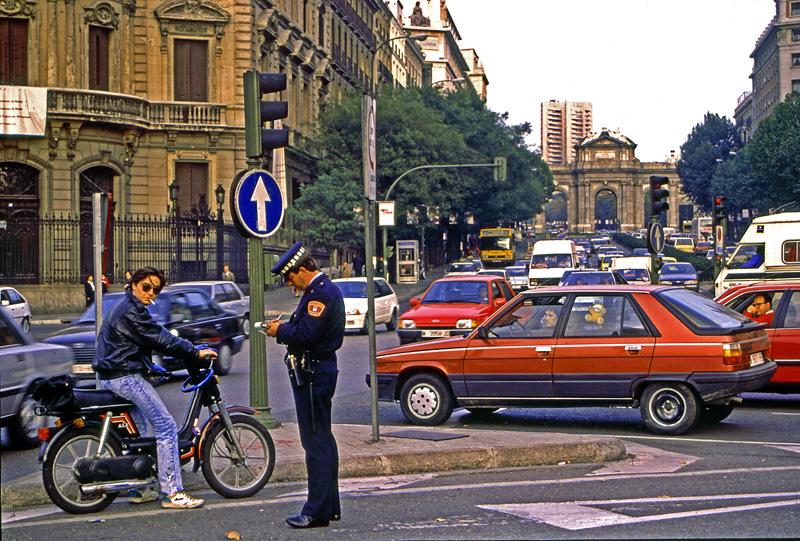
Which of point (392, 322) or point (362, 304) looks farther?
point (392, 322)

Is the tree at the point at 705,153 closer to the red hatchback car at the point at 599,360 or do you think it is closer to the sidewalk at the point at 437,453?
the red hatchback car at the point at 599,360

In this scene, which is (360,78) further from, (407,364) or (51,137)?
(407,364)

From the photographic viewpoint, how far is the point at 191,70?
47.0 metres

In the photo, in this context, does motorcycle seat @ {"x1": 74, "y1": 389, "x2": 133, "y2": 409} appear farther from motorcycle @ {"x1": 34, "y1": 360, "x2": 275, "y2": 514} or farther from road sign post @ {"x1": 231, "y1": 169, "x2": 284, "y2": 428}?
road sign post @ {"x1": 231, "y1": 169, "x2": 284, "y2": 428}

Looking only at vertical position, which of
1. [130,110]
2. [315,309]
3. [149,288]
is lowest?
[315,309]

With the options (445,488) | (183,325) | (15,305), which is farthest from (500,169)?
(445,488)

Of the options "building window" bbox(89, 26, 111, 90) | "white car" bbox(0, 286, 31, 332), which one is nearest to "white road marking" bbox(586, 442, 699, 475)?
"white car" bbox(0, 286, 31, 332)

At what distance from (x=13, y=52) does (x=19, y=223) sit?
720 cm

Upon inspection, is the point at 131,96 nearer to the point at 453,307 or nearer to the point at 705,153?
the point at 453,307

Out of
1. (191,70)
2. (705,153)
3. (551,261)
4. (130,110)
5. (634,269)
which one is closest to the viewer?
(130,110)

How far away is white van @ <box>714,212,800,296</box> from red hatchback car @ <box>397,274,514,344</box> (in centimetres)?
896

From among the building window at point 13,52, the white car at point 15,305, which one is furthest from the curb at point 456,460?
the building window at point 13,52

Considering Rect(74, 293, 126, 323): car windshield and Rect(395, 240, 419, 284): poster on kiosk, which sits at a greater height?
Rect(395, 240, 419, 284): poster on kiosk

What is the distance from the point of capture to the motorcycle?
8.38m
